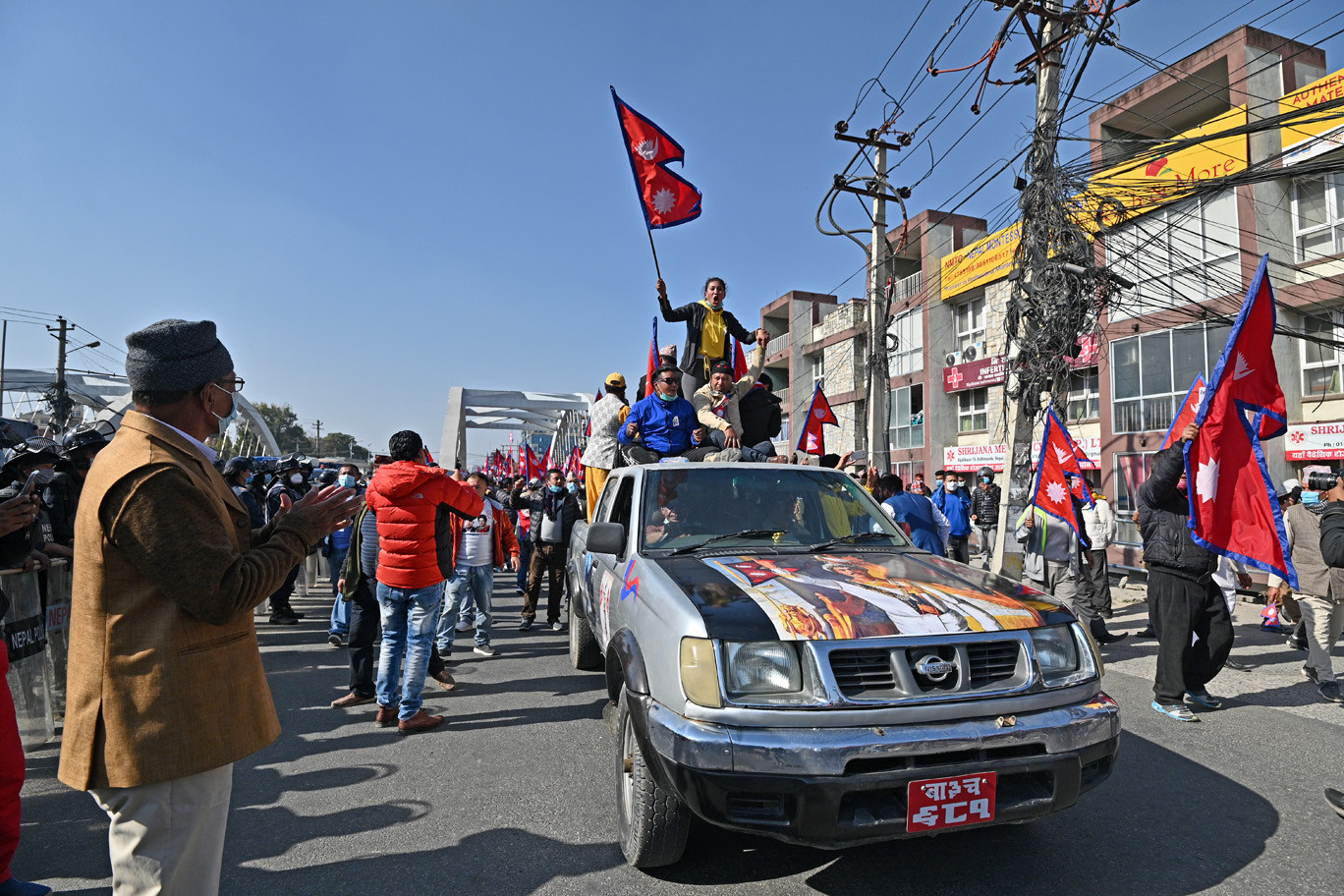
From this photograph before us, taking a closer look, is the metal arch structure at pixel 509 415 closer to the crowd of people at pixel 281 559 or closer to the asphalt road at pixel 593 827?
the crowd of people at pixel 281 559

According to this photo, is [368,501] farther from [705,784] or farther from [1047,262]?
[1047,262]

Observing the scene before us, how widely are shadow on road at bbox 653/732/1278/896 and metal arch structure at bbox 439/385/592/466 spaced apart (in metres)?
24.3

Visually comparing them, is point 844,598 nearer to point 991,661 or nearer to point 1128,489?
point 991,661

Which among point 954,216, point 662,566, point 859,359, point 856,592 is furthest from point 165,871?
point 859,359

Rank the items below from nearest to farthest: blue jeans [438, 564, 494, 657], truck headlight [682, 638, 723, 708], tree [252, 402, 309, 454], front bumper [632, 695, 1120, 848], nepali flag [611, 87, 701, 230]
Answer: front bumper [632, 695, 1120, 848] < truck headlight [682, 638, 723, 708] < blue jeans [438, 564, 494, 657] < nepali flag [611, 87, 701, 230] < tree [252, 402, 309, 454]

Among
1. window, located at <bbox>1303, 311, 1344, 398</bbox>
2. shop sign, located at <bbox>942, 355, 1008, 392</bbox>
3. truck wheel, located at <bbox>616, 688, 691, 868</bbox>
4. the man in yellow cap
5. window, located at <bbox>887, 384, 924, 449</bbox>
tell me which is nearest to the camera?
truck wheel, located at <bbox>616, 688, 691, 868</bbox>

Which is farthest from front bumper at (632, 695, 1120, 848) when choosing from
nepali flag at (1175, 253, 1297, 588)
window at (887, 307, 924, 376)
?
window at (887, 307, 924, 376)

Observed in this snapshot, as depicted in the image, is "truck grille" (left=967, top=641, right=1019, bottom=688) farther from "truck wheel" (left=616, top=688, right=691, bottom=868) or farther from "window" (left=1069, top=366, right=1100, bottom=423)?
"window" (left=1069, top=366, right=1100, bottom=423)

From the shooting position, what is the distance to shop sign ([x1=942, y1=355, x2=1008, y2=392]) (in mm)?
23438

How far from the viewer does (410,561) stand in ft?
16.7

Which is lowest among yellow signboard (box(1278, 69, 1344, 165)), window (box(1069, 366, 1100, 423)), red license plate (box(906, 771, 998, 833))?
red license plate (box(906, 771, 998, 833))

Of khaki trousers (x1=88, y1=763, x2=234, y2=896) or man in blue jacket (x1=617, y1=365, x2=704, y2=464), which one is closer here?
khaki trousers (x1=88, y1=763, x2=234, y2=896)

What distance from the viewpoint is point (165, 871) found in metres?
1.79

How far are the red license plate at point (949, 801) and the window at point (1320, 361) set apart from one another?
56.3 feet
